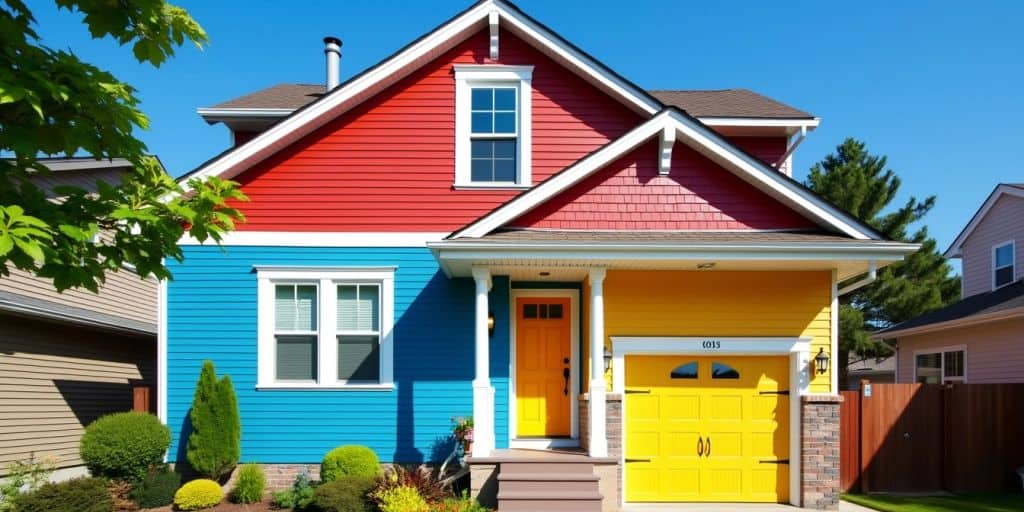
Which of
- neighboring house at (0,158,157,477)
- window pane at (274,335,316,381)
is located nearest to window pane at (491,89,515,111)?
window pane at (274,335,316,381)

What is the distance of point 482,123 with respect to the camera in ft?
33.7

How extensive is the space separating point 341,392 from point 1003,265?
1750 centimetres

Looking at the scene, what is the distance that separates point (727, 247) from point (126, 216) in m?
6.73

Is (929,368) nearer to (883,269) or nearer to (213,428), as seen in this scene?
(883,269)

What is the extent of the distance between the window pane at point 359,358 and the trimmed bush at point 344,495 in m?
1.69

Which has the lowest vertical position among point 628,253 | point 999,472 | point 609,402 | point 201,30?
point 999,472

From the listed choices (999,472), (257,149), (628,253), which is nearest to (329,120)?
(257,149)

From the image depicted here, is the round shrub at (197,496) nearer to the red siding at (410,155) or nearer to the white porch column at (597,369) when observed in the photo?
the red siding at (410,155)

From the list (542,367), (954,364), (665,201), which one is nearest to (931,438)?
(954,364)

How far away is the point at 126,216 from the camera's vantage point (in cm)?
394

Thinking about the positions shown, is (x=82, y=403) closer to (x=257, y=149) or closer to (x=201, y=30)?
(x=257, y=149)

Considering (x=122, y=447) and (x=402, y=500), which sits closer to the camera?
(x=402, y=500)

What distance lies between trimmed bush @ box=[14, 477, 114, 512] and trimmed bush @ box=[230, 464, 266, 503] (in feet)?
5.25

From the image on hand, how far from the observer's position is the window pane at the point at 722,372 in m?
9.35
